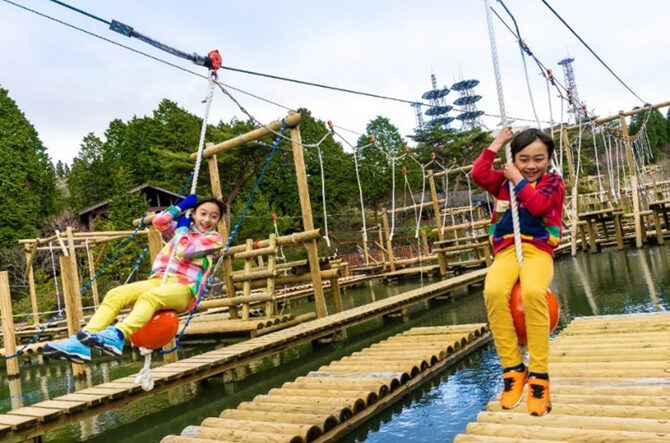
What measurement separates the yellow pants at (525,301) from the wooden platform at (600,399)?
164 cm

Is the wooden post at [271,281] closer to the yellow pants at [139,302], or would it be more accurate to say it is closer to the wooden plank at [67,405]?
the wooden plank at [67,405]

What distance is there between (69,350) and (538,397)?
2599 millimetres

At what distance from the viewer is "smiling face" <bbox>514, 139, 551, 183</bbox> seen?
9.02 feet

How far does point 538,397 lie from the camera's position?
255 cm

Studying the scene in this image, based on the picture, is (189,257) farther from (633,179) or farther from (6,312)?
(633,179)

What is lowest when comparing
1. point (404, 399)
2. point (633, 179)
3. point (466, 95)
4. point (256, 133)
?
point (404, 399)

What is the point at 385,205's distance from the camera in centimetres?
3544

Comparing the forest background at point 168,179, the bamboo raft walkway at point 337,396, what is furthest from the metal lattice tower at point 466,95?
the bamboo raft walkway at point 337,396

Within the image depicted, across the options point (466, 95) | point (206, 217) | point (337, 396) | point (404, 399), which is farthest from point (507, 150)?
point (466, 95)

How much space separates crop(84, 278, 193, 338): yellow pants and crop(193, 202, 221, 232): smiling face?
1.56 feet

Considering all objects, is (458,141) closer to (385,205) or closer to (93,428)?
(385,205)

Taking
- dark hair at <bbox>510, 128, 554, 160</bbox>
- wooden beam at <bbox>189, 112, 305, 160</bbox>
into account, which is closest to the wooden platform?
dark hair at <bbox>510, 128, 554, 160</bbox>

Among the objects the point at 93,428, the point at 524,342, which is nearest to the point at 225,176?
the point at 93,428

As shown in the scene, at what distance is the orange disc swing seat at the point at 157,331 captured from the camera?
3.53 m
